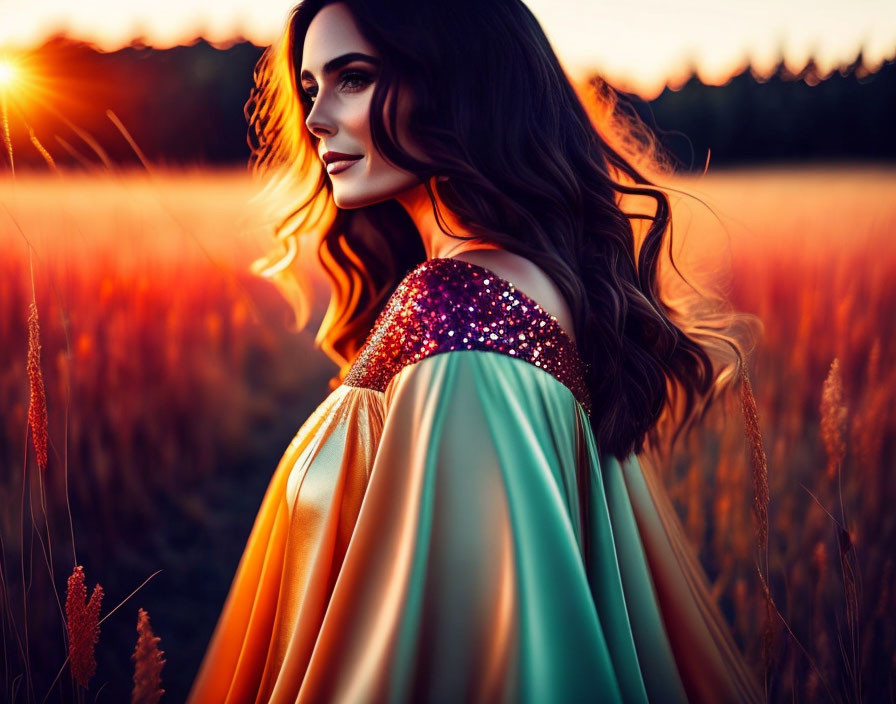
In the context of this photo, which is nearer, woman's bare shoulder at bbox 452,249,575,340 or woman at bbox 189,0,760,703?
woman at bbox 189,0,760,703

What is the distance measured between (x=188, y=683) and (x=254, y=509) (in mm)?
668

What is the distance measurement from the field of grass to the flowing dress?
0.38 metres

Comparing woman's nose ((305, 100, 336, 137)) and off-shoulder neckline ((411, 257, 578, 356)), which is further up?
woman's nose ((305, 100, 336, 137))

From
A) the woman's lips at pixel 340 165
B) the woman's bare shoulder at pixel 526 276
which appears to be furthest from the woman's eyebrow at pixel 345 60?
the woman's bare shoulder at pixel 526 276

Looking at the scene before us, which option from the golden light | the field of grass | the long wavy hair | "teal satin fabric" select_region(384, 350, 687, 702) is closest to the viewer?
"teal satin fabric" select_region(384, 350, 687, 702)

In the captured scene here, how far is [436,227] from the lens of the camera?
42.0 inches

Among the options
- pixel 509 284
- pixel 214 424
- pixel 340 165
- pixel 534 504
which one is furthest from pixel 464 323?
pixel 214 424

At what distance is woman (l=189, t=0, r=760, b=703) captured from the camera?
0.73 metres

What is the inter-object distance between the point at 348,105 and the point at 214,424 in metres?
1.69

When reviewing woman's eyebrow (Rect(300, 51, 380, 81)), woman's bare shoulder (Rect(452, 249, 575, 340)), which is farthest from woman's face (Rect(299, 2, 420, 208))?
woman's bare shoulder (Rect(452, 249, 575, 340))

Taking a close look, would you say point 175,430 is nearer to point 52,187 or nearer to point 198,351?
point 198,351

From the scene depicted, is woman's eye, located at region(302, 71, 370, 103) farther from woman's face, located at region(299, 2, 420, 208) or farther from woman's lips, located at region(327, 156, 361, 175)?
woman's lips, located at region(327, 156, 361, 175)

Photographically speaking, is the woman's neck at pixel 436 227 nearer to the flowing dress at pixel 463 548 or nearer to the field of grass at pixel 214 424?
the flowing dress at pixel 463 548

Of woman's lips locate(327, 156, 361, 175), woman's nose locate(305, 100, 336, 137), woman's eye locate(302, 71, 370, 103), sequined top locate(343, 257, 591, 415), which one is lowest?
sequined top locate(343, 257, 591, 415)
